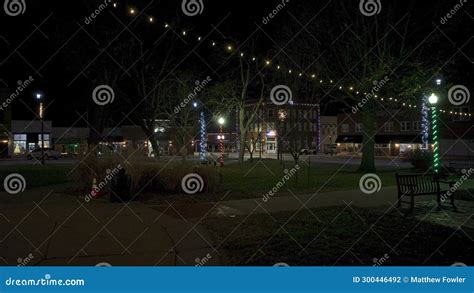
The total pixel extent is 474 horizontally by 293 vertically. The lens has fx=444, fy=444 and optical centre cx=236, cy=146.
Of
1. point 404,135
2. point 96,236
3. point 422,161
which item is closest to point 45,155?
point 422,161

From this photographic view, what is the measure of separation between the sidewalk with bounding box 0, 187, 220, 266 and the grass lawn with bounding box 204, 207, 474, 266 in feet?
1.94

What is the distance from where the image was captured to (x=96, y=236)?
8047 millimetres

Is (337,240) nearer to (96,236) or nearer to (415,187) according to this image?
(96,236)

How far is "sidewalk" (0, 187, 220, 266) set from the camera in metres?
6.63

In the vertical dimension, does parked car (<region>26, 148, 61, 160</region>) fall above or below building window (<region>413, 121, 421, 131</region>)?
below

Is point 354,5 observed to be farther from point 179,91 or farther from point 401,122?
point 401,122

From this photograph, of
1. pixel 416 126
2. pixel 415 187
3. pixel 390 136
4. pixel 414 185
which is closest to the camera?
pixel 414 185

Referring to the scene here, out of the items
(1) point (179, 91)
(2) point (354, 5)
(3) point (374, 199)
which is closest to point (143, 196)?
(3) point (374, 199)

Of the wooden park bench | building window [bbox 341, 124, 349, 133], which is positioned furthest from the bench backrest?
building window [bbox 341, 124, 349, 133]

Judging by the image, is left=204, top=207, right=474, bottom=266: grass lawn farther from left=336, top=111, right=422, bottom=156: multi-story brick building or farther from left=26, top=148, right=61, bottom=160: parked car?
left=336, top=111, right=422, bottom=156: multi-story brick building

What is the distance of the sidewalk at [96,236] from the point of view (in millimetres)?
6629

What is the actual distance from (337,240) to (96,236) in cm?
430

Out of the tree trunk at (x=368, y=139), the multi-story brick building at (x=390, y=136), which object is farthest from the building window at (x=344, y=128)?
the tree trunk at (x=368, y=139)

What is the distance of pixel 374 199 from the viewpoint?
1301 cm
